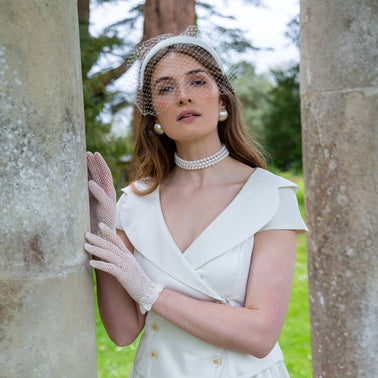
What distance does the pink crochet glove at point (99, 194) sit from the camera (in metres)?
1.68

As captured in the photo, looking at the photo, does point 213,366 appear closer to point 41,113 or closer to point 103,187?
point 103,187

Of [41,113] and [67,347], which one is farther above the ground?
[41,113]

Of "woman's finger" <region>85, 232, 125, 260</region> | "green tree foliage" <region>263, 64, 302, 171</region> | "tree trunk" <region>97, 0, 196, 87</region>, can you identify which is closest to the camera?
"woman's finger" <region>85, 232, 125, 260</region>

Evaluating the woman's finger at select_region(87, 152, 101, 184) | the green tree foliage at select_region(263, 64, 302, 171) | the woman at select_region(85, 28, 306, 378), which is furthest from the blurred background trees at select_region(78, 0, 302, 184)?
the green tree foliage at select_region(263, 64, 302, 171)

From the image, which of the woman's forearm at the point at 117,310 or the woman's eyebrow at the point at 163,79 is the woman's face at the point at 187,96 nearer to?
the woman's eyebrow at the point at 163,79

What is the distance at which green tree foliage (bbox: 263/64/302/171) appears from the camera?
48.0 ft

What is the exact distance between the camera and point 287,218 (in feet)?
6.35

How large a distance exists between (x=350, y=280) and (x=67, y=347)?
5.46ft

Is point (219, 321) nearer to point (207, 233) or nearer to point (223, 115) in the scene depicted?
point (207, 233)

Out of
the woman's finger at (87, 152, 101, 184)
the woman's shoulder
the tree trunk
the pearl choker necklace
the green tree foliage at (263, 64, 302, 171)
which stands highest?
the tree trunk

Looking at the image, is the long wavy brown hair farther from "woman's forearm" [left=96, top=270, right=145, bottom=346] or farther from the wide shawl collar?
"woman's forearm" [left=96, top=270, right=145, bottom=346]

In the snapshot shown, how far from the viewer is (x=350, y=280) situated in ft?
8.29

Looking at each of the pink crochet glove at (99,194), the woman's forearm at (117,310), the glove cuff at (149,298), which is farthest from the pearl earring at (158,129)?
the glove cuff at (149,298)

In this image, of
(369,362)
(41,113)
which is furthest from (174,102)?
(369,362)
